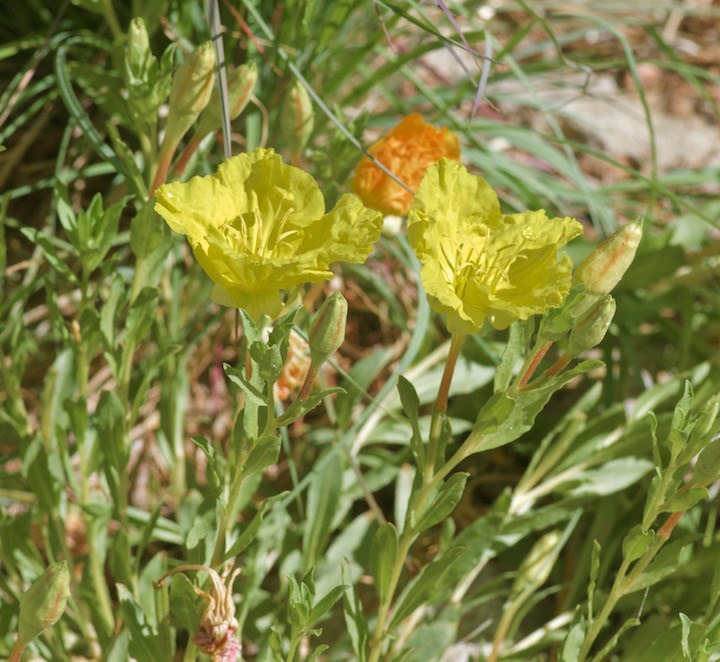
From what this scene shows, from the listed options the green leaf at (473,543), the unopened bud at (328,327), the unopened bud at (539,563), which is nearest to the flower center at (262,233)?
the unopened bud at (328,327)

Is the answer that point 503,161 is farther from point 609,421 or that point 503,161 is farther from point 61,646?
point 61,646

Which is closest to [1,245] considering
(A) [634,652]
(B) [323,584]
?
(B) [323,584]

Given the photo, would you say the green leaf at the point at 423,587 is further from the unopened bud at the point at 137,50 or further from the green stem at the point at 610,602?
the unopened bud at the point at 137,50

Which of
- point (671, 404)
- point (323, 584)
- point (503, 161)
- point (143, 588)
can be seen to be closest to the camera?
point (143, 588)

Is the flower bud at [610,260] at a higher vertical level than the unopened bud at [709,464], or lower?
higher

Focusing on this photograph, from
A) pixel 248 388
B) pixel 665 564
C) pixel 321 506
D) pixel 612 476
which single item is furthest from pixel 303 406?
pixel 612 476

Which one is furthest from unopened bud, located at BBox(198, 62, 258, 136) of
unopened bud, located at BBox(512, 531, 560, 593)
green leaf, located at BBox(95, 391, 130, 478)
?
unopened bud, located at BBox(512, 531, 560, 593)
